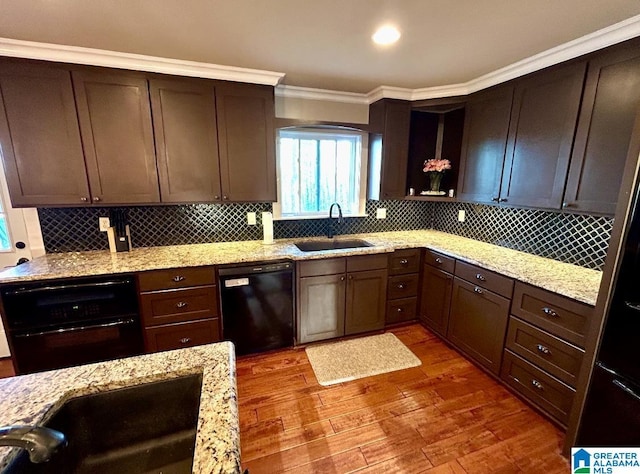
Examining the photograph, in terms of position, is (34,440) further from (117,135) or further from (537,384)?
(537,384)

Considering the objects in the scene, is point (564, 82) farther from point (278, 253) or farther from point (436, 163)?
point (278, 253)

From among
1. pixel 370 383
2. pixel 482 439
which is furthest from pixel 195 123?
pixel 482 439

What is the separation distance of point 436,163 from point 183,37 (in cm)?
245

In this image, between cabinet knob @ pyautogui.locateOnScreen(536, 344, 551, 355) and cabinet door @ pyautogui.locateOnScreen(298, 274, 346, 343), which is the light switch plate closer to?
cabinet door @ pyautogui.locateOnScreen(298, 274, 346, 343)

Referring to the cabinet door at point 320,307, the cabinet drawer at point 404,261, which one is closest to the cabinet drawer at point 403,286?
the cabinet drawer at point 404,261

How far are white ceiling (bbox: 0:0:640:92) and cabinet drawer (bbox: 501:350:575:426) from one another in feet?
6.94

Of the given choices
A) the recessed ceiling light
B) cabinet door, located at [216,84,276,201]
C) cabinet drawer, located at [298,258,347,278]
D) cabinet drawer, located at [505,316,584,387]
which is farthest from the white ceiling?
cabinet drawer, located at [505,316,584,387]

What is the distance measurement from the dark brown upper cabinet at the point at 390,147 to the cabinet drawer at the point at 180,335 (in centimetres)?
205

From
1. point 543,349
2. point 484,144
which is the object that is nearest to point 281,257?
point 543,349

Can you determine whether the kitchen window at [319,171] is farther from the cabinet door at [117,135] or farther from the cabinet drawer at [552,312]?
the cabinet drawer at [552,312]

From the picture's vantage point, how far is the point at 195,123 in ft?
7.49

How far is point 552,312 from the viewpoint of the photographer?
1767 mm

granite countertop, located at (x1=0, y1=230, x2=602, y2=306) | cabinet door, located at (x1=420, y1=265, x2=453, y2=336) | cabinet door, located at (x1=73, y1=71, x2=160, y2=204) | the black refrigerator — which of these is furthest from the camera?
cabinet door, located at (x1=420, y1=265, x2=453, y2=336)

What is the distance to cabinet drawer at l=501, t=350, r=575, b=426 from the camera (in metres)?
1.73
